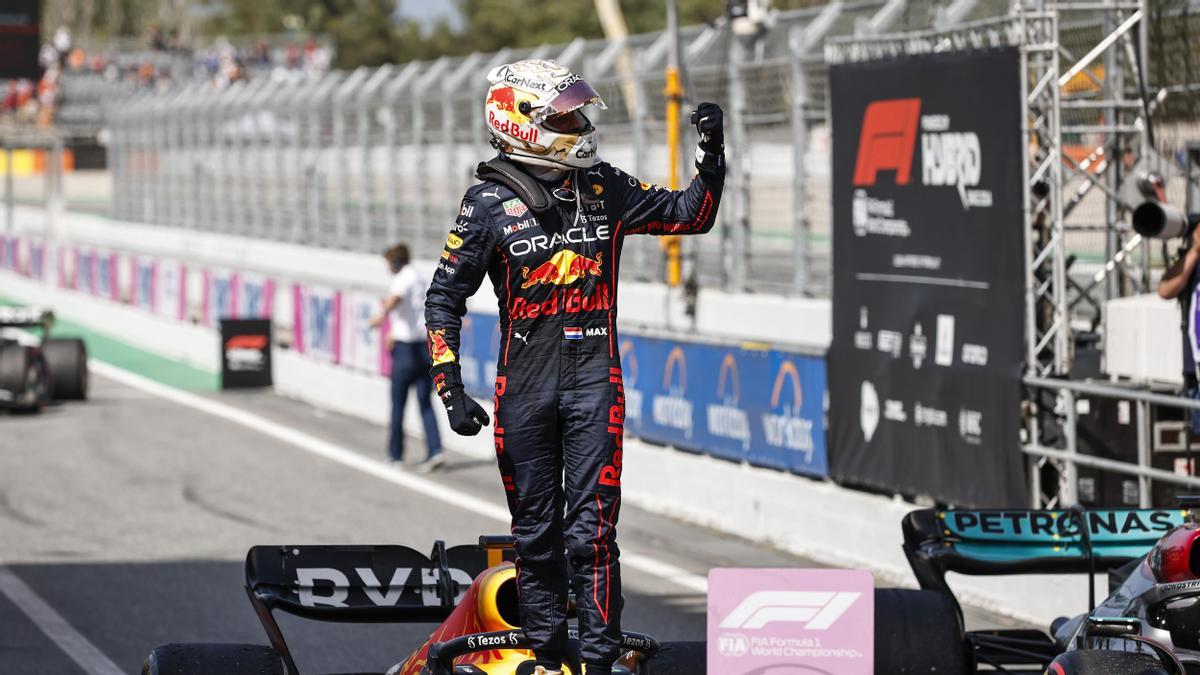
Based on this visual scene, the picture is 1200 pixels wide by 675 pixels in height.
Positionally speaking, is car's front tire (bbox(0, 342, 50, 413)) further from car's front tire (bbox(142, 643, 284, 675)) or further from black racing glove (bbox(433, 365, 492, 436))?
black racing glove (bbox(433, 365, 492, 436))

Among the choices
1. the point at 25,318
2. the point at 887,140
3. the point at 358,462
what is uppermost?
the point at 887,140

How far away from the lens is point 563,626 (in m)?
5.82

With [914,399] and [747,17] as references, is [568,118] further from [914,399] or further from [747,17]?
[747,17]

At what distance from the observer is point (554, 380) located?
576 cm

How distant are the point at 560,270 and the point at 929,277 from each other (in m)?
6.07

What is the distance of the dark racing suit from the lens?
5.73 metres

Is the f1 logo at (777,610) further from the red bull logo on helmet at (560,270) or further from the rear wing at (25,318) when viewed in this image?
the rear wing at (25,318)

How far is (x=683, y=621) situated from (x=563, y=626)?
13.4ft

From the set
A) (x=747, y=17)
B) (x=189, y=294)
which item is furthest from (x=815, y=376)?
(x=189, y=294)

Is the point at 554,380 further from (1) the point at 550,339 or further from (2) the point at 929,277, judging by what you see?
(2) the point at 929,277

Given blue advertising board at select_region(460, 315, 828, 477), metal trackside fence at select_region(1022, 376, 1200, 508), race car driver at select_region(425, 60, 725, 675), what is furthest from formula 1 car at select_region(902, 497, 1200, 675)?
blue advertising board at select_region(460, 315, 828, 477)

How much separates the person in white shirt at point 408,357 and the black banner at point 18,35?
16.0 metres

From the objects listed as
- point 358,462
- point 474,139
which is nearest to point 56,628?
point 358,462

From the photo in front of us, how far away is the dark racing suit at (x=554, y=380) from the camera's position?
5727mm
